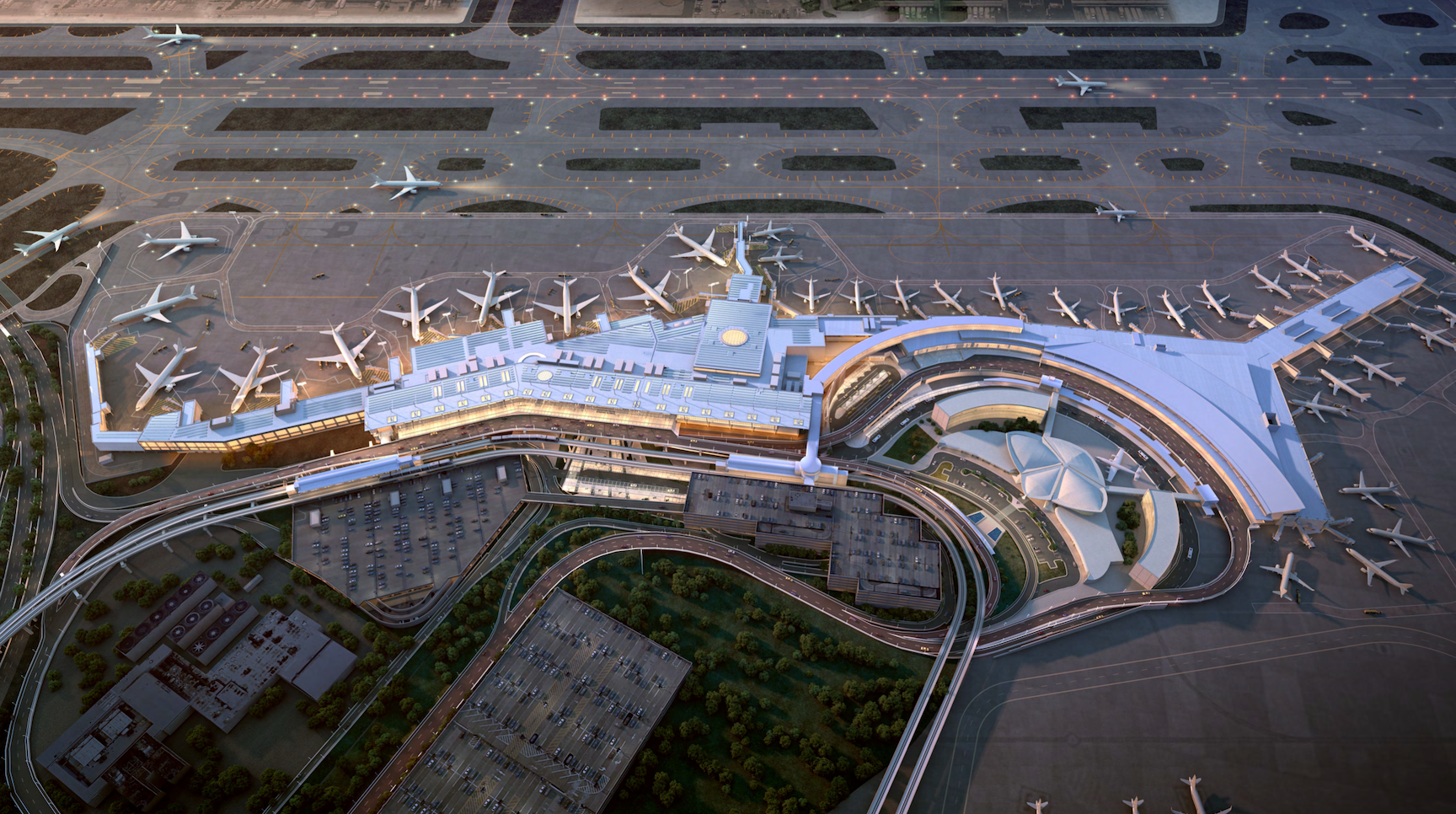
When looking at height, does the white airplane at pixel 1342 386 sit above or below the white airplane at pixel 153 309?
below

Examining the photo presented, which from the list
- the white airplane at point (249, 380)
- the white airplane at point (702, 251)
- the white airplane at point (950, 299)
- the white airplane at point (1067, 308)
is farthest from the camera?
the white airplane at point (702, 251)

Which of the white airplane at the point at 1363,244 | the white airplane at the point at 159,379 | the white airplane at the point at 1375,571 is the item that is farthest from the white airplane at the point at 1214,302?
the white airplane at the point at 159,379

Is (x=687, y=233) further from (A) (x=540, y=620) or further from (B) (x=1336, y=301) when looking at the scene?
(B) (x=1336, y=301)

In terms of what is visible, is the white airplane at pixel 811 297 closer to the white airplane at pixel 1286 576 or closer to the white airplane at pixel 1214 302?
the white airplane at pixel 1214 302

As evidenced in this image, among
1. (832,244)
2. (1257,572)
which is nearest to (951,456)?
(1257,572)

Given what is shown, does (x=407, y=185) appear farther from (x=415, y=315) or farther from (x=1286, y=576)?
(x=1286, y=576)

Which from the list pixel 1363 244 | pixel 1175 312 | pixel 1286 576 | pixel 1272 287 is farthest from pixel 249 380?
pixel 1363 244

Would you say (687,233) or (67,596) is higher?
(687,233)
